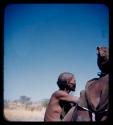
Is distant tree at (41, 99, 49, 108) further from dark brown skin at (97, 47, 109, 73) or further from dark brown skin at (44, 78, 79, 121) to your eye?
dark brown skin at (97, 47, 109, 73)

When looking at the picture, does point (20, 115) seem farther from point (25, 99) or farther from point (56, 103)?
point (56, 103)

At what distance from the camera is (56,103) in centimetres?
174

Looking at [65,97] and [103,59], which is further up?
[103,59]

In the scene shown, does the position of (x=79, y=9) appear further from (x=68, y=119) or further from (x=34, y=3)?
(x=68, y=119)

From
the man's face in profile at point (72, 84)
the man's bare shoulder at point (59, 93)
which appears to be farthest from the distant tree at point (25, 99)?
the man's face in profile at point (72, 84)

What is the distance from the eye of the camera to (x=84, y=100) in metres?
1.75

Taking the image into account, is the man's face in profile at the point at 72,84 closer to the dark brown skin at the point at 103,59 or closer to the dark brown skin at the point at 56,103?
the dark brown skin at the point at 56,103

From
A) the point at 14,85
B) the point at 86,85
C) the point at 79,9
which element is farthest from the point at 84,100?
the point at 79,9

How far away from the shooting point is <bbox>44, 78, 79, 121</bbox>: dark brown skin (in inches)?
67.2

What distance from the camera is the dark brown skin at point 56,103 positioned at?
1707 millimetres

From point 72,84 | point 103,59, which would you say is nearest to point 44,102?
point 72,84

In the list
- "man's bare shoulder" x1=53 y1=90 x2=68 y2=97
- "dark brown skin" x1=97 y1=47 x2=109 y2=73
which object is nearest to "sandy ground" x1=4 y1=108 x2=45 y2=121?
"man's bare shoulder" x1=53 y1=90 x2=68 y2=97

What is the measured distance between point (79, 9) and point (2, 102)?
893mm

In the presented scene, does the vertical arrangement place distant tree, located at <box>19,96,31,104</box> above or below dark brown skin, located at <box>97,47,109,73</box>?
below
